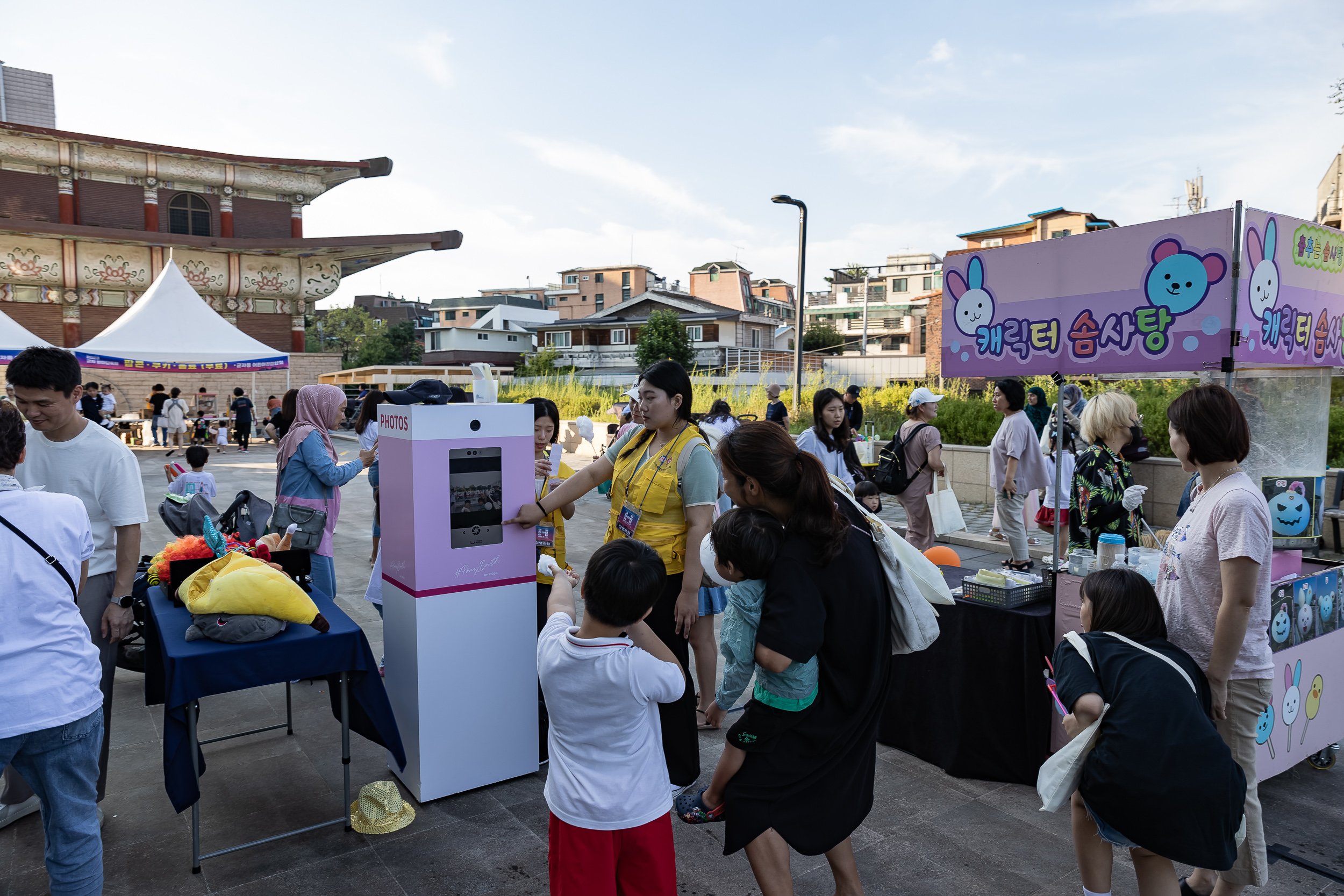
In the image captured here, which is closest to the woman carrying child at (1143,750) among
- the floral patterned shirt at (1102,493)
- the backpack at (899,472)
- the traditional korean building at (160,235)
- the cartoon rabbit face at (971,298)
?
the floral patterned shirt at (1102,493)

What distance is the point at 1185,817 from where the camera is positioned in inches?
80.0

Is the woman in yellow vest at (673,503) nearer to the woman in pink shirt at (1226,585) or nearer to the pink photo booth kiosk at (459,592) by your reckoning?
the pink photo booth kiosk at (459,592)

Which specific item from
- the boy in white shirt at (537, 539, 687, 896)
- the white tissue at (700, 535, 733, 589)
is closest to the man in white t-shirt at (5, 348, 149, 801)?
the boy in white shirt at (537, 539, 687, 896)

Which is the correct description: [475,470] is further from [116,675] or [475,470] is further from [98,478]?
[116,675]

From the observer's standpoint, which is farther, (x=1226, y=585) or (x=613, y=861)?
(x=1226, y=585)

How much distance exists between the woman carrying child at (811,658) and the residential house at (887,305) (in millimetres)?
48983

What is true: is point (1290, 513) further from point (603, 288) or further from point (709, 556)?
point (603, 288)

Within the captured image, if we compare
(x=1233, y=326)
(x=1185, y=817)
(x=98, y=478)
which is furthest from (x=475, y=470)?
(x=1233, y=326)

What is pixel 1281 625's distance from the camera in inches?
123

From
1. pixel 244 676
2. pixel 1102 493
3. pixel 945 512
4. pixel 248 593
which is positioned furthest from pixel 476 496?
pixel 945 512

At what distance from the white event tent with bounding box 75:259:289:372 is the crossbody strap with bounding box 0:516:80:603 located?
1206cm

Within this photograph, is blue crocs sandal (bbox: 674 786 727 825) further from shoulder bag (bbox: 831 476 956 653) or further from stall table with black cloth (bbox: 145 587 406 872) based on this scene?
stall table with black cloth (bbox: 145 587 406 872)

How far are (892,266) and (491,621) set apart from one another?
2466 inches

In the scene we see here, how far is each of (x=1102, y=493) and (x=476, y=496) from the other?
344cm
